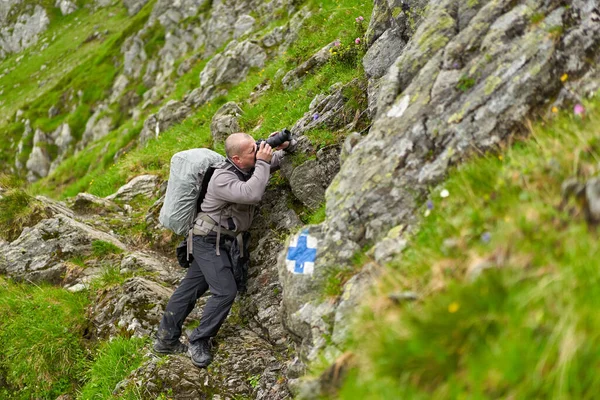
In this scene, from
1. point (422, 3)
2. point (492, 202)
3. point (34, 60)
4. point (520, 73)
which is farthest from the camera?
point (34, 60)

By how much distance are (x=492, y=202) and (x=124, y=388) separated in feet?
22.5

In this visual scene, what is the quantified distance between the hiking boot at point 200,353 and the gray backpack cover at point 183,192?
2114 mm

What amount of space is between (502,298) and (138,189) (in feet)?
49.7

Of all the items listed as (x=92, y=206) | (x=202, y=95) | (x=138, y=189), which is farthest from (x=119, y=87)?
(x=92, y=206)

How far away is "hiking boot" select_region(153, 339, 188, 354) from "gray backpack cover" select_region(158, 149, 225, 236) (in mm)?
2111

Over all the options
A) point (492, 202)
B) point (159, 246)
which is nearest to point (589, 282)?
point (492, 202)

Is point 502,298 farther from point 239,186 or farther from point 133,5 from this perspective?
point 133,5

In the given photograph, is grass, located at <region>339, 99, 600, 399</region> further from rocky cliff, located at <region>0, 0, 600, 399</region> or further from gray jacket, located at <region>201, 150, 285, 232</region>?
gray jacket, located at <region>201, 150, 285, 232</region>

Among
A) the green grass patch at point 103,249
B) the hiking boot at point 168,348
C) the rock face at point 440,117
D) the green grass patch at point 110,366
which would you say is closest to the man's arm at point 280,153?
the rock face at point 440,117

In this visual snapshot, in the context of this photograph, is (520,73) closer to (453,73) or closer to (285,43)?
(453,73)

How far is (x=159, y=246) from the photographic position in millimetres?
12766

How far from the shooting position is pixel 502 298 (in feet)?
10.7

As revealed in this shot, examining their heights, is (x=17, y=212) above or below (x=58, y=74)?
above

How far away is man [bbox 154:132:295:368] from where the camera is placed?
823 centimetres
